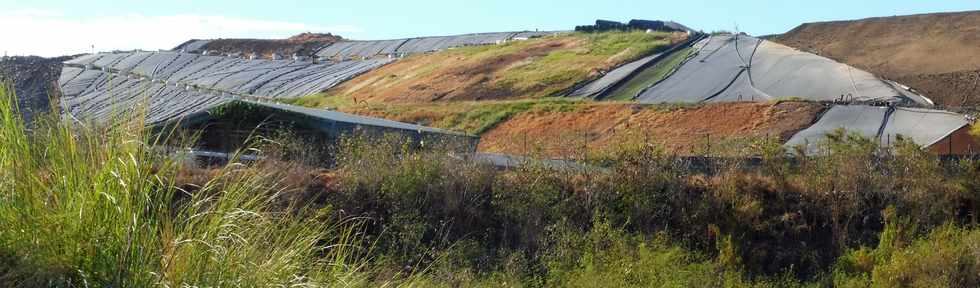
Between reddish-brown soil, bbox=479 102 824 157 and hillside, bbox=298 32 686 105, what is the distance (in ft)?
17.5

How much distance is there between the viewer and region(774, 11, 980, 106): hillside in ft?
112

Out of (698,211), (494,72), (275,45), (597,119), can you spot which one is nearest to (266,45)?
(275,45)

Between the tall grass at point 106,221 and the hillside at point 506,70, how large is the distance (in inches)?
1333

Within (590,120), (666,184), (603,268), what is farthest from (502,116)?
(603,268)

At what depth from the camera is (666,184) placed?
19.9 metres

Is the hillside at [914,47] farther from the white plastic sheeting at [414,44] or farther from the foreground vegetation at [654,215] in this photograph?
the white plastic sheeting at [414,44]

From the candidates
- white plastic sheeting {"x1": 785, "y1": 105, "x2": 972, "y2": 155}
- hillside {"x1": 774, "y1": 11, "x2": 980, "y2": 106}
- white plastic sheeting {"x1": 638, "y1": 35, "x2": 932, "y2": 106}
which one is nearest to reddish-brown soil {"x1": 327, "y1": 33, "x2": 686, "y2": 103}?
white plastic sheeting {"x1": 638, "y1": 35, "x2": 932, "y2": 106}

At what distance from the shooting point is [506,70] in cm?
4619

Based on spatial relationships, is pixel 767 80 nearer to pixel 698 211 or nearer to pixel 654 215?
pixel 698 211

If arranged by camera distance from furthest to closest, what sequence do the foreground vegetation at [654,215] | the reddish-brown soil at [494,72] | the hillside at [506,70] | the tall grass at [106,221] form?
the hillside at [506,70]
the reddish-brown soil at [494,72]
the foreground vegetation at [654,215]
the tall grass at [106,221]

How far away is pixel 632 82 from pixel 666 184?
821 inches

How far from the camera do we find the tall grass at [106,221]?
632cm

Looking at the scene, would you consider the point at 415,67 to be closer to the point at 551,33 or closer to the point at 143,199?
the point at 551,33

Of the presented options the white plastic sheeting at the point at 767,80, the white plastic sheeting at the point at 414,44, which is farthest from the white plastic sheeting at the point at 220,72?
the white plastic sheeting at the point at 767,80
